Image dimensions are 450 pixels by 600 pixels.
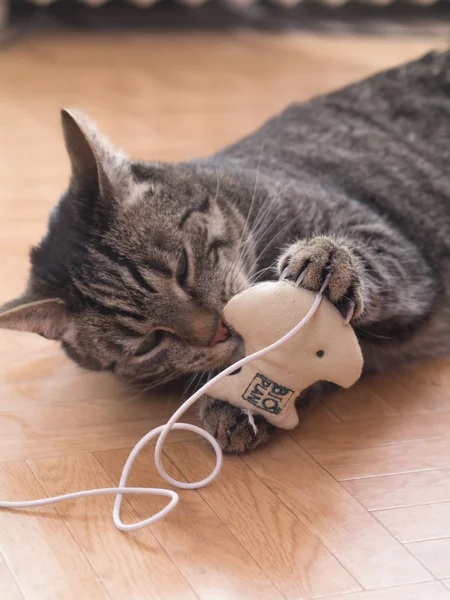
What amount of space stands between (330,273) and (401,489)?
1.36 feet

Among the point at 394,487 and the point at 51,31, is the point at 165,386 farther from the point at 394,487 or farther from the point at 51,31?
the point at 51,31

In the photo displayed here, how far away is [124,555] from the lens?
1.31 meters

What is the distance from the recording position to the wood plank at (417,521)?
4.44 ft

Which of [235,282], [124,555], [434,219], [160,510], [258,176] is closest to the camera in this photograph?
[124,555]

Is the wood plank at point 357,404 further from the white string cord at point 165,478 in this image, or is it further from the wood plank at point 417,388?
the white string cord at point 165,478

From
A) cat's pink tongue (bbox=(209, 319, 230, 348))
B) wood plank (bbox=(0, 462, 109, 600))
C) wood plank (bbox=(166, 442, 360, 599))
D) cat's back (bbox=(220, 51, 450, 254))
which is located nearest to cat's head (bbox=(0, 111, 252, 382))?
cat's pink tongue (bbox=(209, 319, 230, 348))

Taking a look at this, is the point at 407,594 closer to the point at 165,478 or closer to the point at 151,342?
the point at 165,478

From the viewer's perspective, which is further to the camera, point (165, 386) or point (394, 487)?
point (165, 386)

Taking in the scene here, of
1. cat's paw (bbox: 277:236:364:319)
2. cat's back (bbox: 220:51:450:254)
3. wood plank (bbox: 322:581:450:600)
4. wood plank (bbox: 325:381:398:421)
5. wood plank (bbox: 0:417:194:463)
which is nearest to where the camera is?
wood plank (bbox: 322:581:450:600)

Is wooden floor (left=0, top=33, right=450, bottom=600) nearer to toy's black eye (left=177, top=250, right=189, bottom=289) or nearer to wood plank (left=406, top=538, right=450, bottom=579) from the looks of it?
wood plank (left=406, top=538, right=450, bottom=579)

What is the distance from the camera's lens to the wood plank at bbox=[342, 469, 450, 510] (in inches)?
56.8

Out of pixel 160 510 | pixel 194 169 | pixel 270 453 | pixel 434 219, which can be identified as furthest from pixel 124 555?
pixel 434 219

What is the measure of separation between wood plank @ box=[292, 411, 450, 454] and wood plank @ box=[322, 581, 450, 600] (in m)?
0.40

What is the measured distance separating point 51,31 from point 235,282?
490 centimetres
